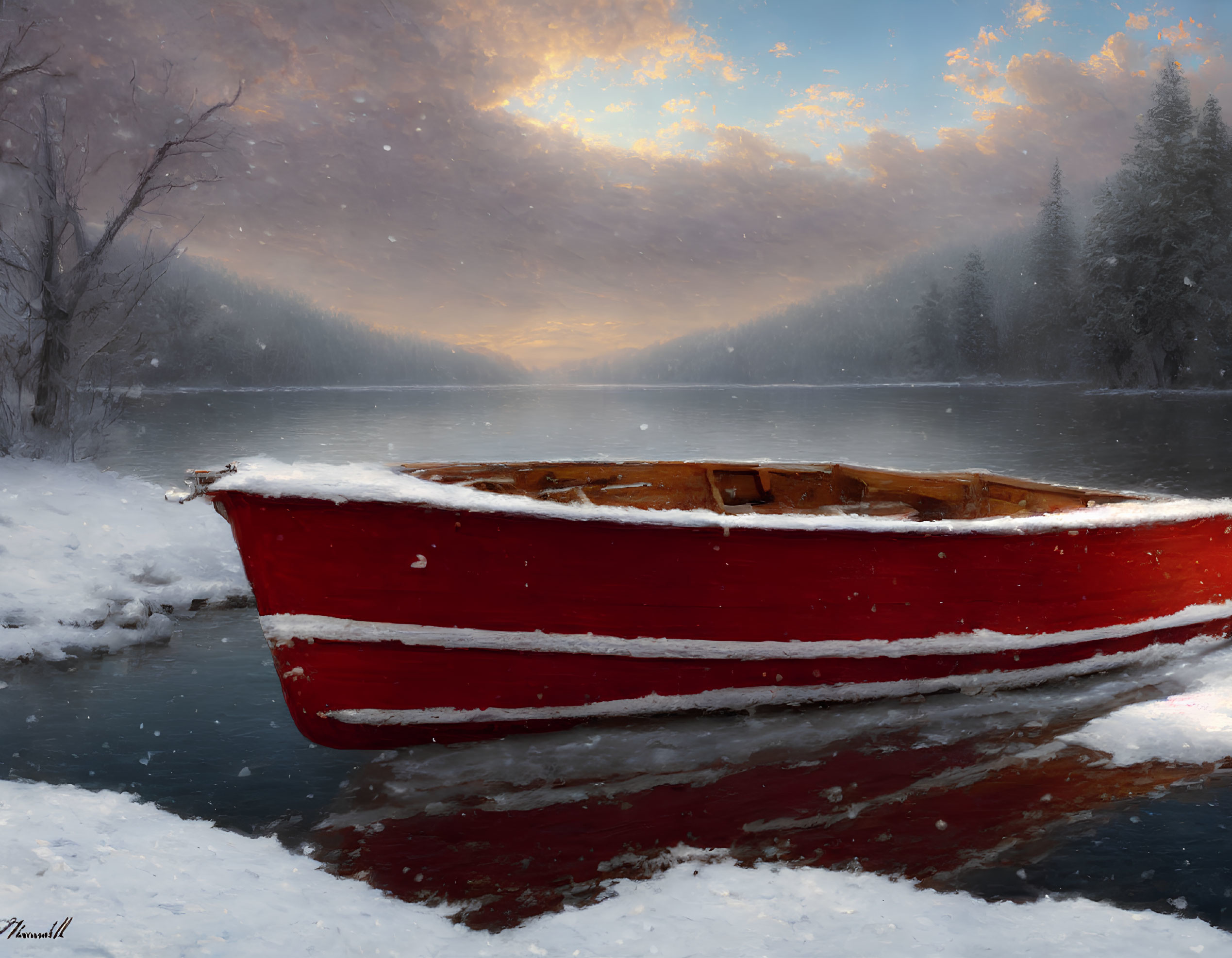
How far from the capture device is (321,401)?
101 metres

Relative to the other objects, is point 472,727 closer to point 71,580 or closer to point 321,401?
point 71,580

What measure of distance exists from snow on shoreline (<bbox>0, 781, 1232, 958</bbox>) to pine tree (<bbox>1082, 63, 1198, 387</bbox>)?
5067 centimetres

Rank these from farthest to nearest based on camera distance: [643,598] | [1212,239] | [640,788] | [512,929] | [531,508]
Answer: [1212,239]
[643,598]
[640,788]
[531,508]
[512,929]

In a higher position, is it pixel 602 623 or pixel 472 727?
pixel 602 623

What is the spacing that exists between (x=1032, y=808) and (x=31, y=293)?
50.2ft

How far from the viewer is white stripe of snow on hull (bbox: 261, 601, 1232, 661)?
4.09m

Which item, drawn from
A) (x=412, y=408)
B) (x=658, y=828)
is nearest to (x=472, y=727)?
(x=658, y=828)

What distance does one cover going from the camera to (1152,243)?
148 ft

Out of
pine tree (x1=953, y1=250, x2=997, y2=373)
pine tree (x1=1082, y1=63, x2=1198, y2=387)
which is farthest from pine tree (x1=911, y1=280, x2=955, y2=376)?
pine tree (x1=1082, y1=63, x2=1198, y2=387)

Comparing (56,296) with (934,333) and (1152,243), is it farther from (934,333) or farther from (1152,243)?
(934,333)

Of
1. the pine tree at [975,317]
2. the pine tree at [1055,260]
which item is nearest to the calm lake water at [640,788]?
the pine tree at [1055,260]

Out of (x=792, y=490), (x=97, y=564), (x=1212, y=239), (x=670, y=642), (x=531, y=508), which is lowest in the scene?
(x=670, y=642)

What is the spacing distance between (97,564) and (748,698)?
6.36 meters

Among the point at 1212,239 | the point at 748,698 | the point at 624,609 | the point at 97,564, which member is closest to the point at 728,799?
the point at 748,698
